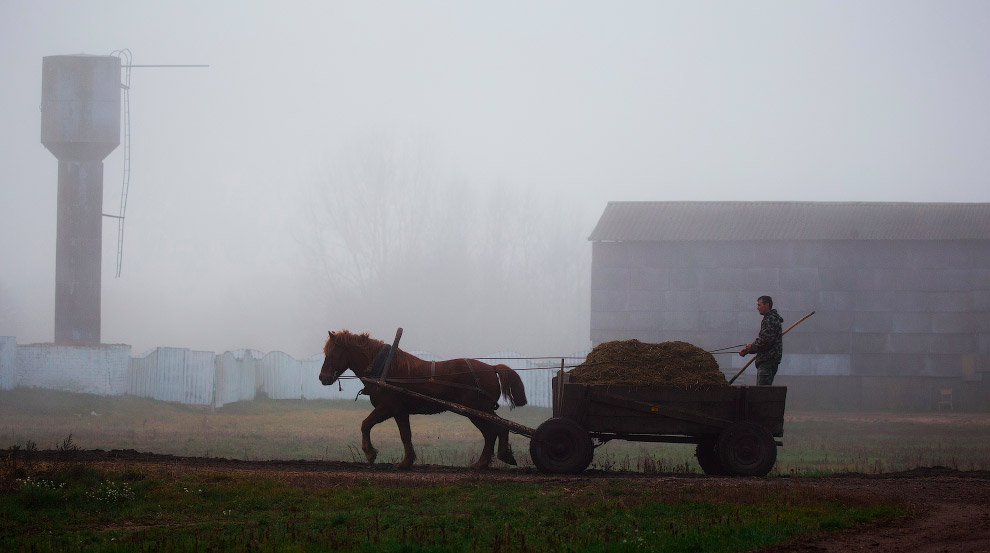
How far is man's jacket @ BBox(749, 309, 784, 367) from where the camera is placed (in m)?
11.4

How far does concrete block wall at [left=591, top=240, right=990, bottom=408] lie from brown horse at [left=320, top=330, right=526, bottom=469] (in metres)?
24.5

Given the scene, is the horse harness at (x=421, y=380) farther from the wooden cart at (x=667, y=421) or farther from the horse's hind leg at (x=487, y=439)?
the wooden cart at (x=667, y=421)

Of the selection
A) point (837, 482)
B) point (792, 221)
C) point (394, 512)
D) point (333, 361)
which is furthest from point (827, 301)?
point (394, 512)

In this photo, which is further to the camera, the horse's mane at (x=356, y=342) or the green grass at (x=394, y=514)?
the horse's mane at (x=356, y=342)

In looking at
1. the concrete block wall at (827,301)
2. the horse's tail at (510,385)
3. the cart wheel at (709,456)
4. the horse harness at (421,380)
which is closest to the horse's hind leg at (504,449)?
the horse harness at (421,380)

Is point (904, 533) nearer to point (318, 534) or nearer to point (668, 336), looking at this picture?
point (318, 534)

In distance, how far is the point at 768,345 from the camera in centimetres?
1140

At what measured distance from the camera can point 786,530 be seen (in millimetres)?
7504

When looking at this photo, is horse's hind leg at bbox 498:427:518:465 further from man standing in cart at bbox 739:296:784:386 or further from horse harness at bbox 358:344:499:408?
man standing in cart at bbox 739:296:784:386

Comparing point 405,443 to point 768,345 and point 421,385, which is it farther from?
point 768,345

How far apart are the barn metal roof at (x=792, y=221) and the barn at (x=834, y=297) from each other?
9 cm

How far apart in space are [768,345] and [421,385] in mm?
5095

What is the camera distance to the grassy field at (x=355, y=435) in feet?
57.2

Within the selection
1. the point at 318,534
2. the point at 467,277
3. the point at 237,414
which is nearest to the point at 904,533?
the point at 318,534
